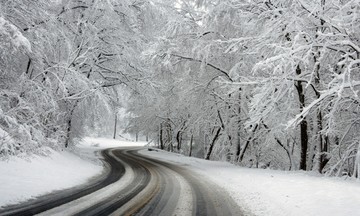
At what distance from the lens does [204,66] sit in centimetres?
2011

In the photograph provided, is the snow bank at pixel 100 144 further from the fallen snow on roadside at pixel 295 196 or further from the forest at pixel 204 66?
the fallen snow on roadside at pixel 295 196

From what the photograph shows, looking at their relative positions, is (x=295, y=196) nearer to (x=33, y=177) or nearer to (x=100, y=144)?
(x=33, y=177)

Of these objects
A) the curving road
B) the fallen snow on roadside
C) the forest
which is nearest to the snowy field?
the fallen snow on roadside

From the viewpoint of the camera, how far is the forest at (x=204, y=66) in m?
11.5

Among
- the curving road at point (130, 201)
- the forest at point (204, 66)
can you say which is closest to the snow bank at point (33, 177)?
the curving road at point (130, 201)

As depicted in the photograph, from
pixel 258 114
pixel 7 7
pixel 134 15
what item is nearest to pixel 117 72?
pixel 134 15

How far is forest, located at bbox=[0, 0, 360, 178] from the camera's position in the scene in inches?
454

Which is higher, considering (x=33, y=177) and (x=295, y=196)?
(x=295, y=196)

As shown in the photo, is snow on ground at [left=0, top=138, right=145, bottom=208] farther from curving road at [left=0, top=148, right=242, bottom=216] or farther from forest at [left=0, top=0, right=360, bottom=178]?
forest at [left=0, top=0, right=360, bottom=178]

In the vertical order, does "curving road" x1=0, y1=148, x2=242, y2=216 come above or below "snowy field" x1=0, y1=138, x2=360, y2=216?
below

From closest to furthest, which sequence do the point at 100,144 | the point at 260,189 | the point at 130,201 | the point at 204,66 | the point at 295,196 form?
1. the point at 130,201
2. the point at 295,196
3. the point at 260,189
4. the point at 204,66
5. the point at 100,144

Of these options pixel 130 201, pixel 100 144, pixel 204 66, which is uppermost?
pixel 204 66

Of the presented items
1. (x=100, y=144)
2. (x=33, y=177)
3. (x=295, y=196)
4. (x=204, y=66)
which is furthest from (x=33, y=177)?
(x=100, y=144)

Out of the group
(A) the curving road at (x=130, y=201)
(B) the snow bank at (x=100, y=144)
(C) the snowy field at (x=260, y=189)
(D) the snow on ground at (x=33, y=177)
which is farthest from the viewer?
(B) the snow bank at (x=100, y=144)
